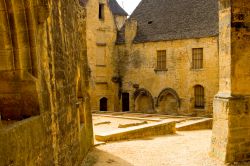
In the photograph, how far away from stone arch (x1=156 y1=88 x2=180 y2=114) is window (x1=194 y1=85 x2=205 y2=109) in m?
1.36

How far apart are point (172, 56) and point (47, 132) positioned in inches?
790

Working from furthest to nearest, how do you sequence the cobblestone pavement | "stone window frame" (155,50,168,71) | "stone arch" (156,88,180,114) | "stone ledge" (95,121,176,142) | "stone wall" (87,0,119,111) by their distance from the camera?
"stone wall" (87,0,119,111) → "stone window frame" (155,50,168,71) → "stone arch" (156,88,180,114) → "stone ledge" (95,121,176,142) → the cobblestone pavement

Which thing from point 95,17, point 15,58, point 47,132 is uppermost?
point 95,17

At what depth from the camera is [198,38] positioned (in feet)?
75.4

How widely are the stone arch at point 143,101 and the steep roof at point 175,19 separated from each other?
3796 mm

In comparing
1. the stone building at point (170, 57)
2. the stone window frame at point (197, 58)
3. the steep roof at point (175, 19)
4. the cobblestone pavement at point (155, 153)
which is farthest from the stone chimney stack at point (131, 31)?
the cobblestone pavement at point (155, 153)

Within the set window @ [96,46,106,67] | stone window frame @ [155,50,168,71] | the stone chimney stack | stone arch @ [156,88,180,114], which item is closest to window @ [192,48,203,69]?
stone window frame @ [155,50,168,71]

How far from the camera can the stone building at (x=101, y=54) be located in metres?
26.0

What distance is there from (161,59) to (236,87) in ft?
54.5

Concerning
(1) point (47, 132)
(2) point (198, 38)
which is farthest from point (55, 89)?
(2) point (198, 38)

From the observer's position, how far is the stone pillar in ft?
27.9

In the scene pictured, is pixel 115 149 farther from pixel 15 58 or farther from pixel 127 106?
pixel 127 106

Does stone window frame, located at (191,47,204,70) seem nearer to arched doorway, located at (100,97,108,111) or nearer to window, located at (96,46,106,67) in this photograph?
window, located at (96,46,106,67)

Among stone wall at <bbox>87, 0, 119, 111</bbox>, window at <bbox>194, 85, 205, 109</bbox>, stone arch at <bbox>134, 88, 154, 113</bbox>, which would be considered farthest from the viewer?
stone wall at <bbox>87, 0, 119, 111</bbox>
